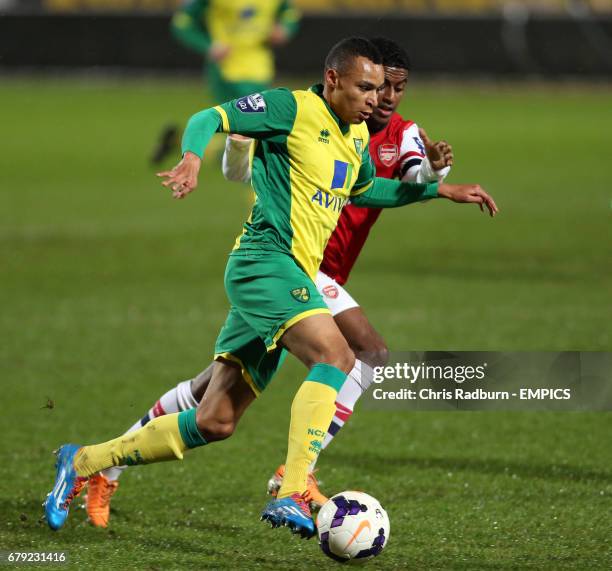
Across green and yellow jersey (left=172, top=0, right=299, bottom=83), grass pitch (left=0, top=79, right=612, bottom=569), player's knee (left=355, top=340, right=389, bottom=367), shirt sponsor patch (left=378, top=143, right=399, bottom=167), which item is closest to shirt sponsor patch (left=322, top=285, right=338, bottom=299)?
player's knee (left=355, top=340, right=389, bottom=367)

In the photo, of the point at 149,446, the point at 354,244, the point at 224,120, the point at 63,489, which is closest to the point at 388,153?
the point at 354,244

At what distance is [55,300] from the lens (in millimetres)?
11305

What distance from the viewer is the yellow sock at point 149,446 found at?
5.32m

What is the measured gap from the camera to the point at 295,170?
531 cm

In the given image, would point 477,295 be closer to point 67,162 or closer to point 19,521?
point 19,521

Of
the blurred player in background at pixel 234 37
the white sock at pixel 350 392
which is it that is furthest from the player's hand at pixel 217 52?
the white sock at pixel 350 392

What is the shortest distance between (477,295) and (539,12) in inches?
938

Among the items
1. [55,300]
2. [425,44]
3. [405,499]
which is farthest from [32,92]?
[405,499]

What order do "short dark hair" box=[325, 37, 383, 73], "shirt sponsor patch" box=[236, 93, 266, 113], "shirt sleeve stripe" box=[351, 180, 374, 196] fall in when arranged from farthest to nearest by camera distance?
"shirt sleeve stripe" box=[351, 180, 374, 196], "short dark hair" box=[325, 37, 383, 73], "shirt sponsor patch" box=[236, 93, 266, 113]

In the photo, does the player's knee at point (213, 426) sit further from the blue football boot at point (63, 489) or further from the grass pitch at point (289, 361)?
the blue football boot at point (63, 489)

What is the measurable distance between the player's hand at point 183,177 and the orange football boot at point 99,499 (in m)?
1.56

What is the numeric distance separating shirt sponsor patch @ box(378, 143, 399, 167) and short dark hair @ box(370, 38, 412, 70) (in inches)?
16.1

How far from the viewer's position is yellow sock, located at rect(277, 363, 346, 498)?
4922 mm

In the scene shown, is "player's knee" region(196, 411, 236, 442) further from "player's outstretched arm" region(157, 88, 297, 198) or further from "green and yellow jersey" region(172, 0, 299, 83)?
"green and yellow jersey" region(172, 0, 299, 83)
